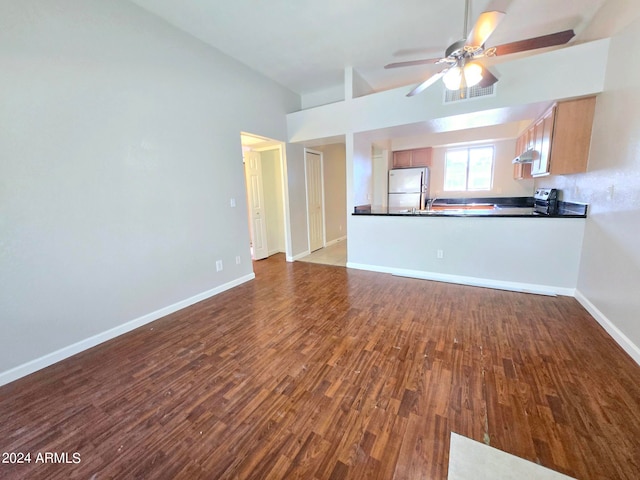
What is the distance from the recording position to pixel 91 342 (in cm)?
237

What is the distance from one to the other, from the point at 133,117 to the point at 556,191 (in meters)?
5.35

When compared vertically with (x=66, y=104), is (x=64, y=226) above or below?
below

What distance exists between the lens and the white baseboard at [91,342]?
1.98m

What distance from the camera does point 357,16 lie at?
274 centimetres

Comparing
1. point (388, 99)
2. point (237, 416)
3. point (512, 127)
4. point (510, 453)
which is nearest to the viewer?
point (510, 453)

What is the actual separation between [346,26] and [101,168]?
294 centimetres

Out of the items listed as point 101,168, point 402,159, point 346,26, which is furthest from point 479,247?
point 101,168

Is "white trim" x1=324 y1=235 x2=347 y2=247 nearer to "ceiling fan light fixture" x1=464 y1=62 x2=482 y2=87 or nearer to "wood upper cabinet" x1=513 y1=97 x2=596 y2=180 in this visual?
"wood upper cabinet" x1=513 y1=97 x2=596 y2=180

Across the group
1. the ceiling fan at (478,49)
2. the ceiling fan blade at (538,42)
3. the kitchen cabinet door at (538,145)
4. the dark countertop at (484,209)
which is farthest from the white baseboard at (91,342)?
the kitchen cabinet door at (538,145)

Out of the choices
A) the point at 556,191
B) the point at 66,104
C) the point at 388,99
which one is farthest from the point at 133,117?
the point at 556,191

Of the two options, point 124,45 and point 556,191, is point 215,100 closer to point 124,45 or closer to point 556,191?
point 124,45

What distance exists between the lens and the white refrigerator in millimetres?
6051

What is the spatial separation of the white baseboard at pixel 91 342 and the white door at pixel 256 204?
185 centimetres

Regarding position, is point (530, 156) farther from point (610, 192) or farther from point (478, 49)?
point (478, 49)
